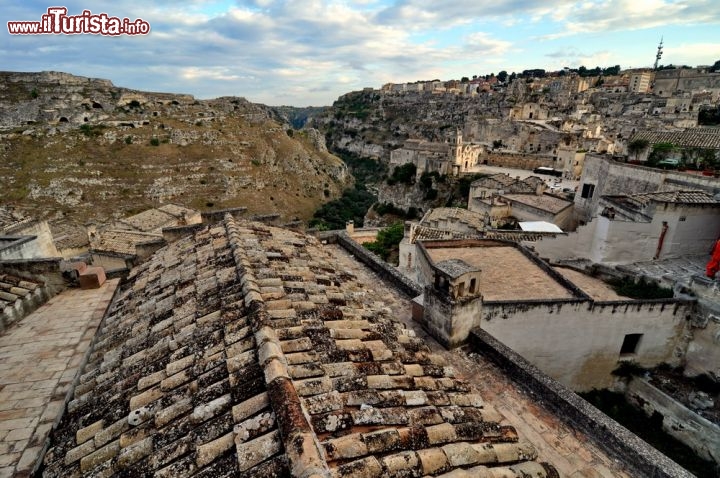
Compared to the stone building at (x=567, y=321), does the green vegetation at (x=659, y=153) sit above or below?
above

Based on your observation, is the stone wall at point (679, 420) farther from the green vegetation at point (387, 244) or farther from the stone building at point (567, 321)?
the green vegetation at point (387, 244)

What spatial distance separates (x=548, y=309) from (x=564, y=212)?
18.1 meters

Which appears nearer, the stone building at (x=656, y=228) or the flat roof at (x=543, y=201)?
the stone building at (x=656, y=228)

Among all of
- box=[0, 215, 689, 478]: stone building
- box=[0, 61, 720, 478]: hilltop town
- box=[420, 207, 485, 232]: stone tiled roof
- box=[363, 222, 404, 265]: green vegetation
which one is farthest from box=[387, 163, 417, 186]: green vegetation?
box=[0, 215, 689, 478]: stone building

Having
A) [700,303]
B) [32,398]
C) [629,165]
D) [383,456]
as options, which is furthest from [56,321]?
[629,165]

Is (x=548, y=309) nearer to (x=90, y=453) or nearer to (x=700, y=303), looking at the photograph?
(x=700, y=303)

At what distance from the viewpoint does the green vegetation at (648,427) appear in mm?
10398

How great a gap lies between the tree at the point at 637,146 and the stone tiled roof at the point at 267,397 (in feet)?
102

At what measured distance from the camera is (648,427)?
11.7 m

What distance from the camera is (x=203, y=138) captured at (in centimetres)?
5631

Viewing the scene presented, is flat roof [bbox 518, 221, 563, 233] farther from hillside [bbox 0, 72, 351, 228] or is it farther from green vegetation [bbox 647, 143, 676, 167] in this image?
hillside [bbox 0, 72, 351, 228]

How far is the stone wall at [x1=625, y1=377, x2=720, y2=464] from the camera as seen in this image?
1034 centimetres

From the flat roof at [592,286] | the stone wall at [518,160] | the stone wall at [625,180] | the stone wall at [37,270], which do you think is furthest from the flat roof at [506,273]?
the stone wall at [518,160]

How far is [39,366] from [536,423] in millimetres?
8177
